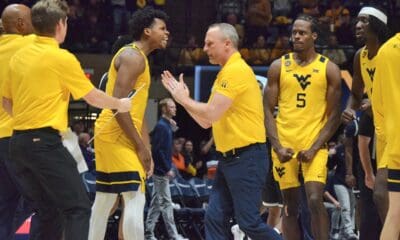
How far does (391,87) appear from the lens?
5.57 metres

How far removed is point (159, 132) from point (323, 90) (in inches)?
208

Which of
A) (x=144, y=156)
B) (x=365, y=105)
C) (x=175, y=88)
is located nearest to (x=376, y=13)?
(x=365, y=105)

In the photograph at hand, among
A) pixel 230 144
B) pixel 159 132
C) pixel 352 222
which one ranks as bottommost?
pixel 352 222

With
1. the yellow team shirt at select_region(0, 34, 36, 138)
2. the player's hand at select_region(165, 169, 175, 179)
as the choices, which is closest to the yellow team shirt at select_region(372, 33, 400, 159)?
the yellow team shirt at select_region(0, 34, 36, 138)

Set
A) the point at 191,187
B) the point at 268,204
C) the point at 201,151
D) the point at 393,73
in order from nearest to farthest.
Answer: the point at 393,73 → the point at 268,204 → the point at 191,187 → the point at 201,151

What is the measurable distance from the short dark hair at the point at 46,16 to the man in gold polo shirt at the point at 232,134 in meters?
1.07

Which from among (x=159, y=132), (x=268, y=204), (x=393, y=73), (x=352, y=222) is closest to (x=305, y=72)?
(x=268, y=204)

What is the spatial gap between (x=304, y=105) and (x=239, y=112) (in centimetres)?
117

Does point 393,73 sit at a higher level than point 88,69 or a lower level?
higher

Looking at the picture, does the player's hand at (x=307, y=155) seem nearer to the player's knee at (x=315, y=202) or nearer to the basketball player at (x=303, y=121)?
the basketball player at (x=303, y=121)

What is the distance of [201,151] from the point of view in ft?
55.2

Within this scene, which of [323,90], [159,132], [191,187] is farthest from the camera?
[191,187]

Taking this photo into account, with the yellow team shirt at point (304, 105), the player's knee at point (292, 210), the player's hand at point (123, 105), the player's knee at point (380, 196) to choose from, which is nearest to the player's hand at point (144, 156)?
the player's hand at point (123, 105)

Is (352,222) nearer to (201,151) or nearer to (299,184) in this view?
(201,151)
